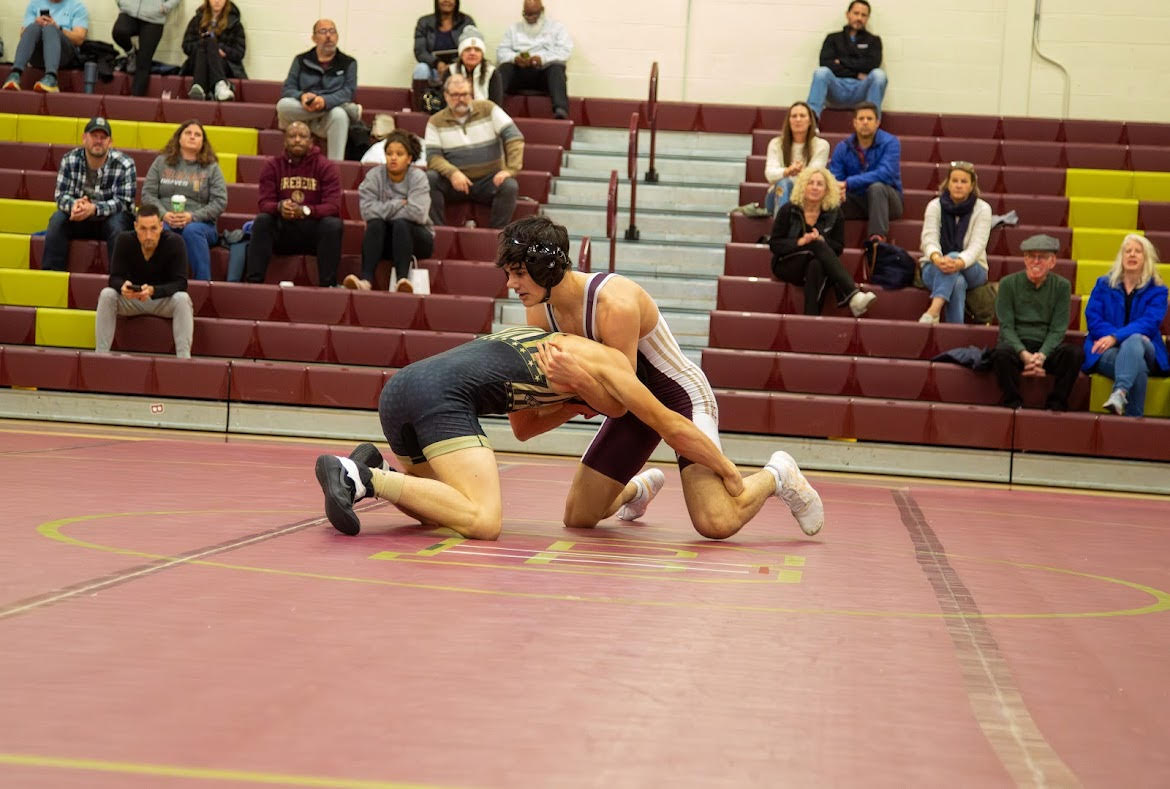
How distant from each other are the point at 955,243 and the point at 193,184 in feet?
16.5

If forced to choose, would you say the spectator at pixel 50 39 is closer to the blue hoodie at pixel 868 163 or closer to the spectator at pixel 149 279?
the spectator at pixel 149 279

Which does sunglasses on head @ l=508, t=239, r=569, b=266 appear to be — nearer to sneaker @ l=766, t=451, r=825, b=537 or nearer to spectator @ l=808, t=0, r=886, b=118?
sneaker @ l=766, t=451, r=825, b=537

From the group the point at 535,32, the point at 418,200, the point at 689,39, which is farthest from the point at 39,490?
the point at 689,39

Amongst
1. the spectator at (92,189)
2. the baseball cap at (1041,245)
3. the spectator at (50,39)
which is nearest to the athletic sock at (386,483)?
the baseball cap at (1041,245)

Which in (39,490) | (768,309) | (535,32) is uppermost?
(535,32)

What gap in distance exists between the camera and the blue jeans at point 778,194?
9.34 metres

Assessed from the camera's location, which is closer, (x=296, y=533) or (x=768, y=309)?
(x=296, y=533)

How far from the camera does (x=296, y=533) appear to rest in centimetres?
408

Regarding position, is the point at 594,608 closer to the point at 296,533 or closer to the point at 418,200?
the point at 296,533

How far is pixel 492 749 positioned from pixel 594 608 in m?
1.13

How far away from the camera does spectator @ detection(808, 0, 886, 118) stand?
438 inches

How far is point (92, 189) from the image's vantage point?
29.8 ft

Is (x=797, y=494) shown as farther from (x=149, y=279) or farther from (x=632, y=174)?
(x=632, y=174)

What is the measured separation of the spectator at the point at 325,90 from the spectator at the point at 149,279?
229 centimetres
